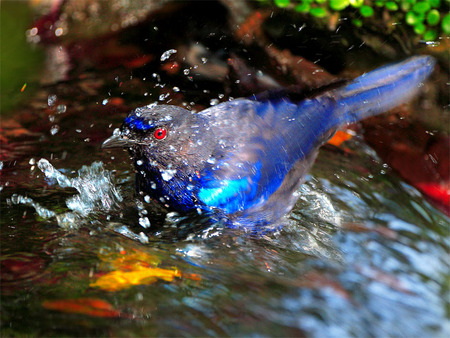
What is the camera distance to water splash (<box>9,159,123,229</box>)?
4.08 metres

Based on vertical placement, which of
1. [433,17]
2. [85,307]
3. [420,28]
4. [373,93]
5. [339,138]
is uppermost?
[433,17]

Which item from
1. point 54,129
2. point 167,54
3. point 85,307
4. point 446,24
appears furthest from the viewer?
point 167,54

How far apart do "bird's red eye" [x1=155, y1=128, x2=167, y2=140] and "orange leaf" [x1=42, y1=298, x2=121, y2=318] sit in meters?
1.52

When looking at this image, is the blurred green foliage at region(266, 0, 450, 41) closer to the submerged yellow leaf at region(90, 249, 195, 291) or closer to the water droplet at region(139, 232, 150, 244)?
the water droplet at region(139, 232, 150, 244)

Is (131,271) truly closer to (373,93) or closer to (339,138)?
(373,93)

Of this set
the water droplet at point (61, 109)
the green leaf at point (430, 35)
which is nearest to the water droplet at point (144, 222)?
the water droplet at point (61, 109)

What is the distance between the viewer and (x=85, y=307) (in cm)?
303

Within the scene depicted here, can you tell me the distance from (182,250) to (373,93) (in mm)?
2358

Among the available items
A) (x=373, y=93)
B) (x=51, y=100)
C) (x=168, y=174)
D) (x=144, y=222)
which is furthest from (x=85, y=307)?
(x=51, y=100)

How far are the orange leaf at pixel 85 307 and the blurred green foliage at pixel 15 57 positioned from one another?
11.2ft

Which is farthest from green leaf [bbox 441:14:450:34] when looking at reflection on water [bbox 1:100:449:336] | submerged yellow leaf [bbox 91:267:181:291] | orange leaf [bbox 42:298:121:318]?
orange leaf [bbox 42:298:121:318]

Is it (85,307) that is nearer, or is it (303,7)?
(85,307)

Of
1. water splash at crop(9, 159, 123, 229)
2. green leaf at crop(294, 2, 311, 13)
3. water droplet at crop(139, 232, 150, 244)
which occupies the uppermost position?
green leaf at crop(294, 2, 311, 13)

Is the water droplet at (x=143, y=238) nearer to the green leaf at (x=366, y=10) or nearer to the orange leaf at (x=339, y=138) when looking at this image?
the orange leaf at (x=339, y=138)
